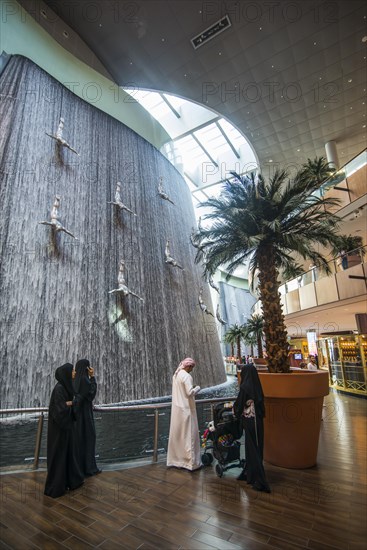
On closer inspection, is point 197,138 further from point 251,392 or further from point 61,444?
point 61,444

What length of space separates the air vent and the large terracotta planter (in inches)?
606

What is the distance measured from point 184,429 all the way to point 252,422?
1003mm

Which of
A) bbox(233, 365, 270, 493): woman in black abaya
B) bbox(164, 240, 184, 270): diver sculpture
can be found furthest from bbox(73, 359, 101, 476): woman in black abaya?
bbox(164, 240, 184, 270): diver sculpture

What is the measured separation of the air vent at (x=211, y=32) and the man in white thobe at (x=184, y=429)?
15.5 metres

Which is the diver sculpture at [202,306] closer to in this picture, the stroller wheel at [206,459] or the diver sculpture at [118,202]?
the diver sculpture at [118,202]

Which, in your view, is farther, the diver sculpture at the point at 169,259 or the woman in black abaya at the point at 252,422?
the diver sculpture at the point at 169,259

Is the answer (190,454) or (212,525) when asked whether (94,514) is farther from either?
(190,454)

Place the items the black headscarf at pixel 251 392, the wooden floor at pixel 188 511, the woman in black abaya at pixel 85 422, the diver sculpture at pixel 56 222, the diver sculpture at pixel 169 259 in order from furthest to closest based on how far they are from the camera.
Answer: the diver sculpture at pixel 169 259 < the diver sculpture at pixel 56 222 < the woman in black abaya at pixel 85 422 < the black headscarf at pixel 251 392 < the wooden floor at pixel 188 511

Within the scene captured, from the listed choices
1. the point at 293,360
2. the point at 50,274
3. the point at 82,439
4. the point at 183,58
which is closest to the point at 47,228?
the point at 50,274

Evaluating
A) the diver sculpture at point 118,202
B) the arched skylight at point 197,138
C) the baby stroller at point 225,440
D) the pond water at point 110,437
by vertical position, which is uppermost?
the arched skylight at point 197,138

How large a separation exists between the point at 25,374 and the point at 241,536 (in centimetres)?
781

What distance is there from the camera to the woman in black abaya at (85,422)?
3.82 metres

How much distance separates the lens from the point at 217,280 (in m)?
39.3

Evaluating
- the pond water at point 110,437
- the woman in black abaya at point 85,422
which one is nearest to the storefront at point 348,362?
the pond water at point 110,437
